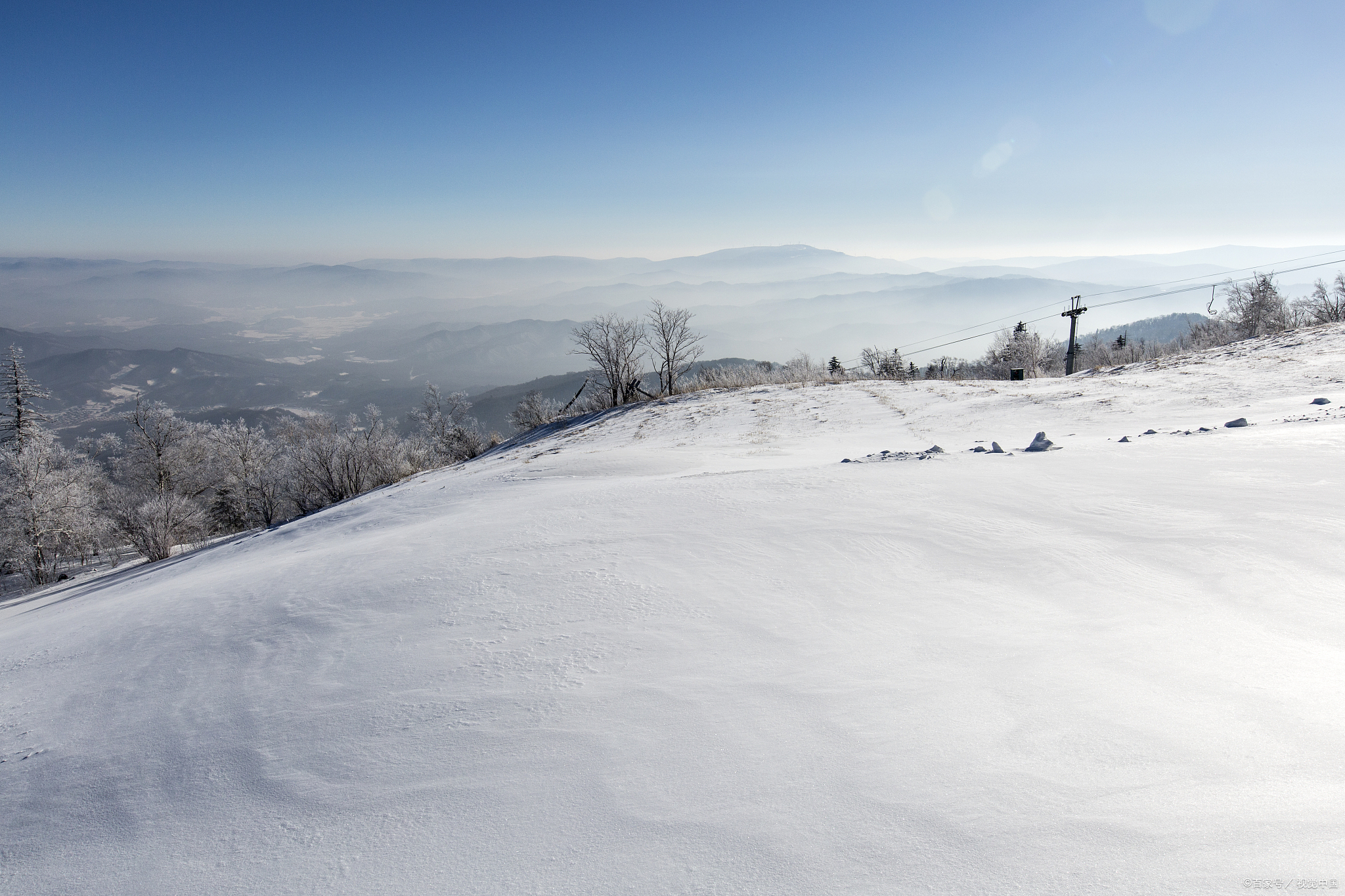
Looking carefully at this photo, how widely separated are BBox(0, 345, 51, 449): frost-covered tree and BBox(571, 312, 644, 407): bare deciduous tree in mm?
33861

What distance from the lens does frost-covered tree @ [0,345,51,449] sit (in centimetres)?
3438

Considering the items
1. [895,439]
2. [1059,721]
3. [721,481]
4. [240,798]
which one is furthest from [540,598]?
[895,439]

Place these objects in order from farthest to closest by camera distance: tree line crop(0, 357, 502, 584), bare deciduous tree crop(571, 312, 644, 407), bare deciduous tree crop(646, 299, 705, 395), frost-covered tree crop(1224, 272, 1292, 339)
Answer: frost-covered tree crop(1224, 272, 1292, 339) < tree line crop(0, 357, 502, 584) < bare deciduous tree crop(571, 312, 644, 407) < bare deciduous tree crop(646, 299, 705, 395)

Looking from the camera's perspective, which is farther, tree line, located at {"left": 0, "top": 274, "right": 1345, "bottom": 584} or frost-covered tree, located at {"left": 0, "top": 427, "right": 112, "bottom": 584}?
frost-covered tree, located at {"left": 0, "top": 427, "right": 112, "bottom": 584}

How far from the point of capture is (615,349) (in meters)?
26.0

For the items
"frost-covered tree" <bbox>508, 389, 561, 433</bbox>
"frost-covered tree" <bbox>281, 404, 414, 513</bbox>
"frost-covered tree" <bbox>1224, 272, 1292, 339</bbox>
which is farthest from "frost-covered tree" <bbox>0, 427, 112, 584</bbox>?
"frost-covered tree" <bbox>1224, 272, 1292, 339</bbox>

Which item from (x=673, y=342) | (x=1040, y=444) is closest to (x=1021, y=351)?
(x=673, y=342)

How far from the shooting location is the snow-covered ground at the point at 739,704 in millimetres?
1310

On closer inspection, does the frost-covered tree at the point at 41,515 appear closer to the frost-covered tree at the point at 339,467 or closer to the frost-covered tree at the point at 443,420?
the frost-covered tree at the point at 339,467

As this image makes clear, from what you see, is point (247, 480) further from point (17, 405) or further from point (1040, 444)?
point (1040, 444)

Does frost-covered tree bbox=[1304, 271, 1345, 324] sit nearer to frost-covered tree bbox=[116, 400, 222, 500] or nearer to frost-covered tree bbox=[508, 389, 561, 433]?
frost-covered tree bbox=[508, 389, 561, 433]

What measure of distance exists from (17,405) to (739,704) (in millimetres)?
51489

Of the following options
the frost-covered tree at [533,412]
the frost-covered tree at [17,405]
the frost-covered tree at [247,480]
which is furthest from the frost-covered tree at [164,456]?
the frost-covered tree at [533,412]

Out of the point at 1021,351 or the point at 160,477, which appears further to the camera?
the point at 1021,351
